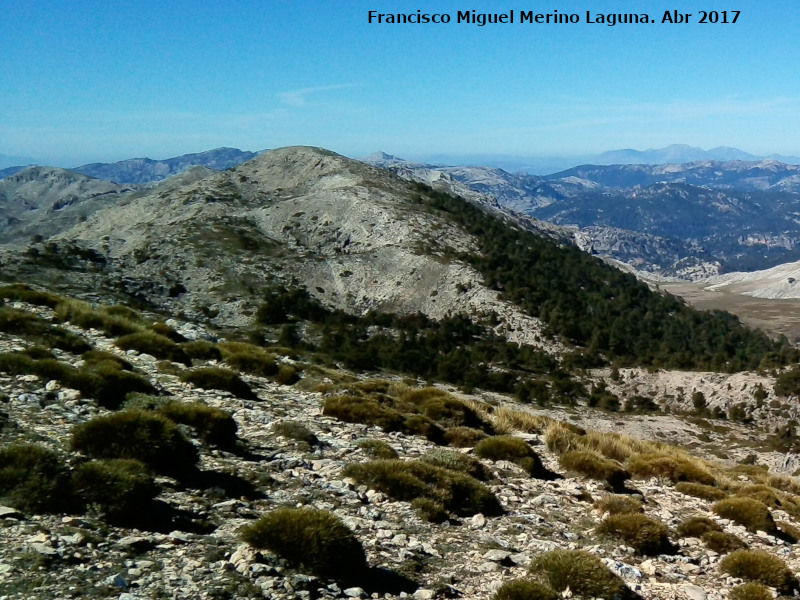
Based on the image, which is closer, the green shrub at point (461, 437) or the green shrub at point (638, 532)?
the green shrub at point (638, 532)

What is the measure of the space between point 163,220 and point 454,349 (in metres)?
88.8

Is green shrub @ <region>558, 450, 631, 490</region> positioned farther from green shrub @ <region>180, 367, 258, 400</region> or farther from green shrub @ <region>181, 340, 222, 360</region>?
green shrub @ <region>181, 340, 222, 360</region>

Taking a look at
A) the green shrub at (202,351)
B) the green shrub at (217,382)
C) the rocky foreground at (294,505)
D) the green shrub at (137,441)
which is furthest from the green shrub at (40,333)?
the green shrub at (137,441)

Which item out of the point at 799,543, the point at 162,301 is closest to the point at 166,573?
the point at 799,543

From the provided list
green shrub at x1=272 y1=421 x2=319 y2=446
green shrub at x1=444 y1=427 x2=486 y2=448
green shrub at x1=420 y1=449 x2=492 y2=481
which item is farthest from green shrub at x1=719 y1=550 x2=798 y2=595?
green shrub at x1=272 y1=421 x2=319 y2=446

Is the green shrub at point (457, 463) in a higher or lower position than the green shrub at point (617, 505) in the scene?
higher

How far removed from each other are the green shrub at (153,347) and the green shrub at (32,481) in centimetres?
1463

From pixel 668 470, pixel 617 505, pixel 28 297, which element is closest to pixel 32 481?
pixel 617 505

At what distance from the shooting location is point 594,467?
17984 mm

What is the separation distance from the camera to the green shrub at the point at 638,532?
12.3 m

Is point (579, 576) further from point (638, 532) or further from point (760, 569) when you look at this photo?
point (760, 569)

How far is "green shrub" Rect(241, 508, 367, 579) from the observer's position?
833 cm

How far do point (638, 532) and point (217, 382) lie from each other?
13.8 metres

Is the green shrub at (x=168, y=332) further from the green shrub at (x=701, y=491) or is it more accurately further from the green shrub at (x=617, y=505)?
the green shrub at (x=701, y=491)
